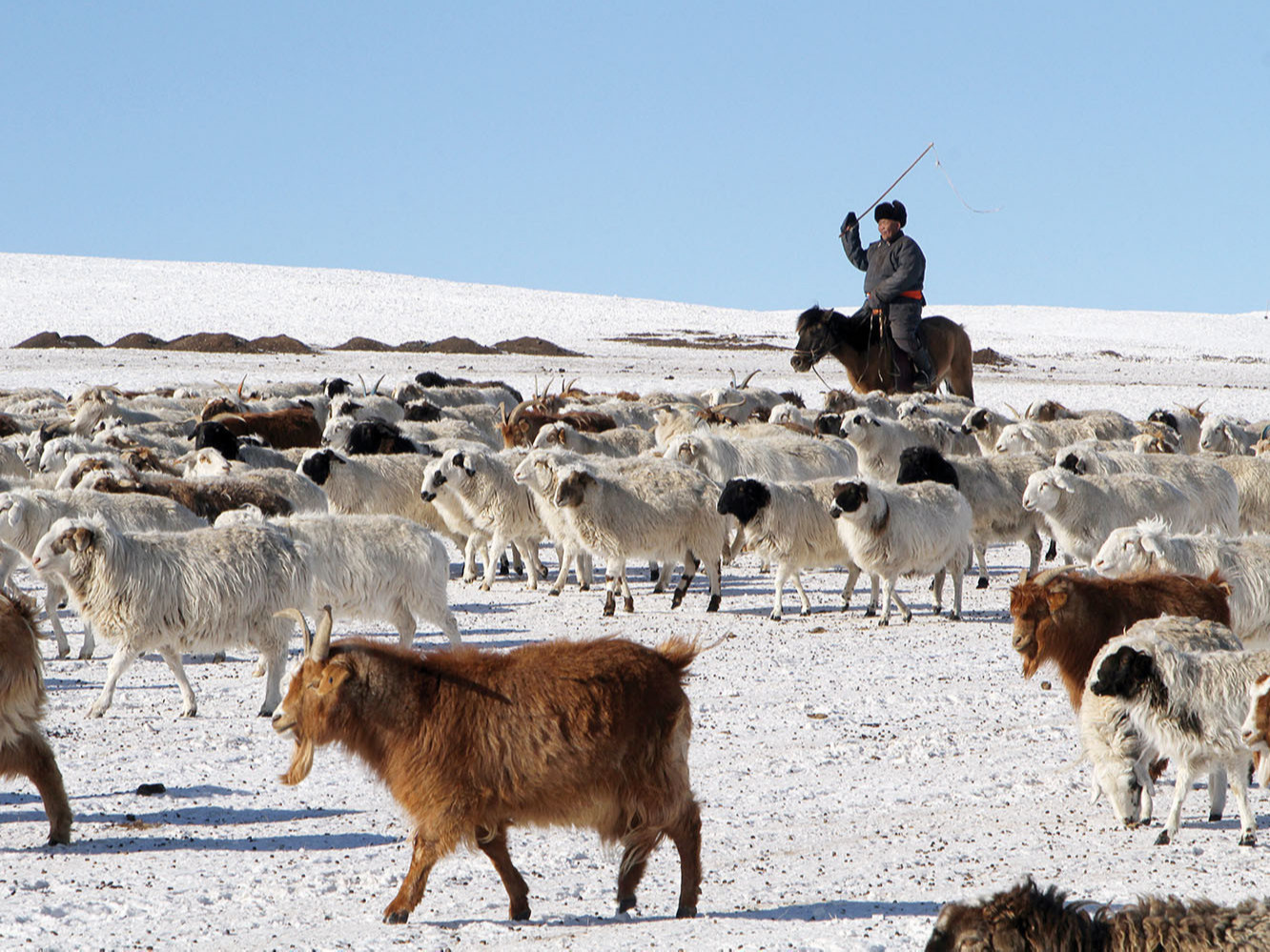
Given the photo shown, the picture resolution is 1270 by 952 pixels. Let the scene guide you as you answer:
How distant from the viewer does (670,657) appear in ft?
18.8

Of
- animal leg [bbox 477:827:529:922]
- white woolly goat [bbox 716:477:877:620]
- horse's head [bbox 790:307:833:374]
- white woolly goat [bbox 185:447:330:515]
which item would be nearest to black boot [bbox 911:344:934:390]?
horse's head [bbox 790:307:833:374]

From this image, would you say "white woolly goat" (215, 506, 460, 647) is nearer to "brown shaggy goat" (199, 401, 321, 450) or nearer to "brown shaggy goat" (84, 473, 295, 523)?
"brown shaggy goat" (84, 473, 295, 523)

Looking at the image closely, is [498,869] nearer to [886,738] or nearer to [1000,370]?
[886,738]

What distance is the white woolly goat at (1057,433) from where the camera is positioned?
1868cm

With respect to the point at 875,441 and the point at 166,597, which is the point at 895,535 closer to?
the point at 166,597

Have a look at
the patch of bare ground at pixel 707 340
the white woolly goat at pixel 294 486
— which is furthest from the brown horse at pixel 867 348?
the patch of bare ground at pixel 707 340

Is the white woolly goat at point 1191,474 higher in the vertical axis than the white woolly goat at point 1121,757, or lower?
higher

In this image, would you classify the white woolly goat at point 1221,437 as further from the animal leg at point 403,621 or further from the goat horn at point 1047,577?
the animal leg at point 403,621

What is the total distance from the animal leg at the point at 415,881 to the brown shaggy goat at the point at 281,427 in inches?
619

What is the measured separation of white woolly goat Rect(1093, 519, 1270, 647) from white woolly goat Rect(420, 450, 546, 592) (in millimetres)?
6336

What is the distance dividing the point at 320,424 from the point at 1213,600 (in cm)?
1697

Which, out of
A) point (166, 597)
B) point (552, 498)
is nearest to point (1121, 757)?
point (166, 597)

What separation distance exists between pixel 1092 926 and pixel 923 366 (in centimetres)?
2147

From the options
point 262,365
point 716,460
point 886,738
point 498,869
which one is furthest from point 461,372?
point 498,869
